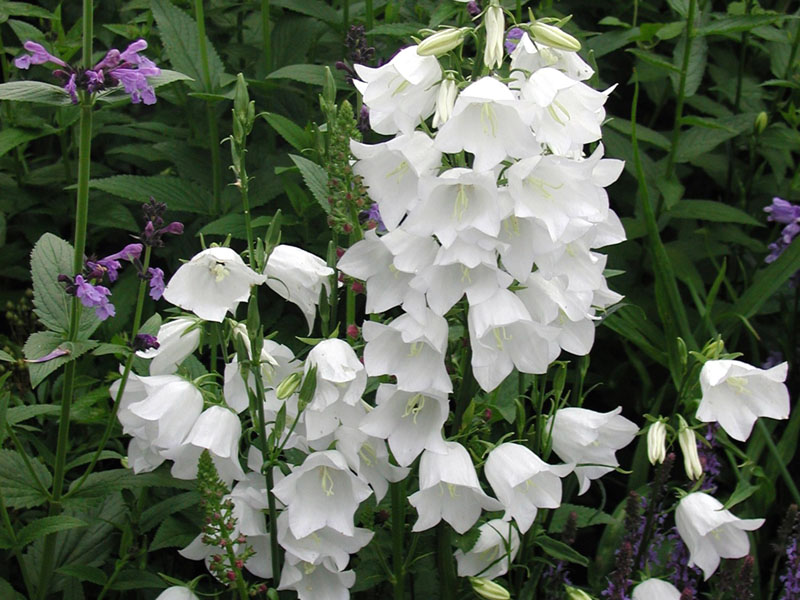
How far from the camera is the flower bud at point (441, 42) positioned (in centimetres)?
165

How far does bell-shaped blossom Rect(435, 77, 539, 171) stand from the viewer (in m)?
1.65

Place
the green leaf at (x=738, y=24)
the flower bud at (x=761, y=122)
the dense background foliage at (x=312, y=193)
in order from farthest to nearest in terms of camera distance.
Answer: the flower bud at (x=761, y=122), the green leaf at (x=738, y=24), the dense background foliage at (x=312, y=193)

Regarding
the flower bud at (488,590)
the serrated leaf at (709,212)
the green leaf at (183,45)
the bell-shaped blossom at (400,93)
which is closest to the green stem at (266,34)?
the green leaf at (183,45)

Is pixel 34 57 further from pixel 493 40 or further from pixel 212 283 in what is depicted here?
pixel 493 40

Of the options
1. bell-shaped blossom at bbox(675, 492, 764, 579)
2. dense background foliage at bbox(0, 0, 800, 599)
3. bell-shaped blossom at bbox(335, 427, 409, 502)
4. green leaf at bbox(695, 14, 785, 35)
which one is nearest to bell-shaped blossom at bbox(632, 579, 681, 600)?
bell-shaped blossom at bbox(675, 492, 764, 579)

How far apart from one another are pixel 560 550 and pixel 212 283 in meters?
0.94

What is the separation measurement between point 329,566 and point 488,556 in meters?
0.37

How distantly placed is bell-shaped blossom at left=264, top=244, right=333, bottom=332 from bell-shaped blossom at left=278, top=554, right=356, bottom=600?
1.74 feet

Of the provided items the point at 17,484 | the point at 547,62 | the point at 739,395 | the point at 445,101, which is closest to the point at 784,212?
the point at 739,395

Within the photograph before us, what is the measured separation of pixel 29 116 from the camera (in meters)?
3.12

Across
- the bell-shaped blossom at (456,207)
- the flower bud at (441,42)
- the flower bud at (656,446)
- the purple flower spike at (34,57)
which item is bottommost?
the flower bud at (656,446)

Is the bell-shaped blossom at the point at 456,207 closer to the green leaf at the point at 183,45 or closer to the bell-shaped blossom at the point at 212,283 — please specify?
the bell-shaped blossom at the point at 212,283

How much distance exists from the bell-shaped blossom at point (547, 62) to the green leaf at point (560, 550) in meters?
0.99

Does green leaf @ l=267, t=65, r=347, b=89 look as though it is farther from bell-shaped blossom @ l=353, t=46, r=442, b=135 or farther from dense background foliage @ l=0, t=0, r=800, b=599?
bell-shaped blossom @ l=353, t=46, r=442, b=135
